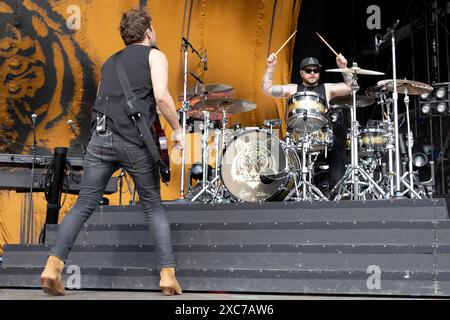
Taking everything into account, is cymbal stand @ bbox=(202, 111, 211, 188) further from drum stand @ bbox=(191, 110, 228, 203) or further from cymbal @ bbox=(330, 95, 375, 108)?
cymbal @ bbox=(330, 95, 375, 108)

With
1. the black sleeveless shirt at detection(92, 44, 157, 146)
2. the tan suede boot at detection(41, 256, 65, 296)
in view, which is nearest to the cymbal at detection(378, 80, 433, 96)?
the black sleeveless shirt at detection(92, 44, 157, 146)

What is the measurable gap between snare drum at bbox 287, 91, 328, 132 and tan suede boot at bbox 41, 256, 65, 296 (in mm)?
3742

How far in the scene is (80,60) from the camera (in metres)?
9.02

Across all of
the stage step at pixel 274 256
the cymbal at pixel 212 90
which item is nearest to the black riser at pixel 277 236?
the stage step at pixel 274 256

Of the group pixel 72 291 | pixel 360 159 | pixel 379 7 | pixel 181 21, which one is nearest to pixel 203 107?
pixel 181 21

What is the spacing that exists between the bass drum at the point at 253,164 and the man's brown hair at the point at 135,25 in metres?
3.04

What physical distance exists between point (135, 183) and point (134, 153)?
0.21 m

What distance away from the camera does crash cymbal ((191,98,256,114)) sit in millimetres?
8266

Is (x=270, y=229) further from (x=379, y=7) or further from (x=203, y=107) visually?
(x=379, y=7)

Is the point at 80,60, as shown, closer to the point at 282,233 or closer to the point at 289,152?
the point at 289,152
